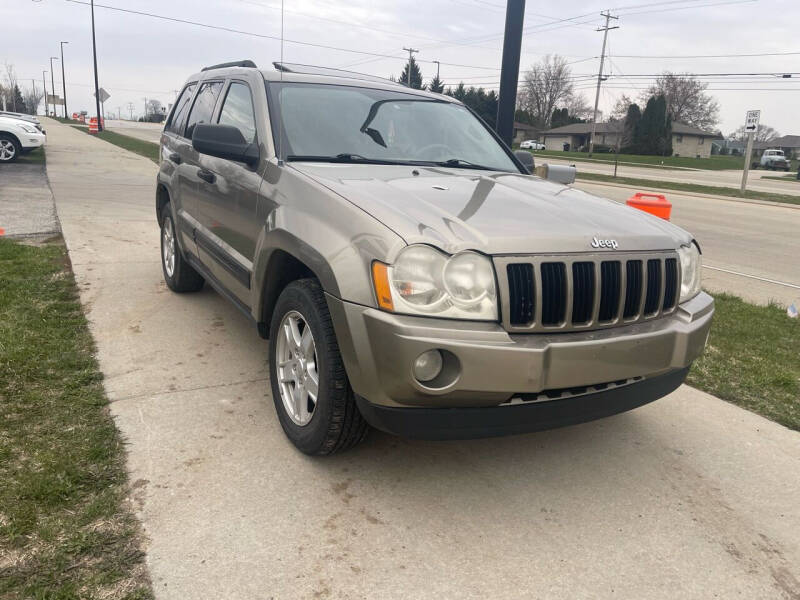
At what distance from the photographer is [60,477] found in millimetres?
2715

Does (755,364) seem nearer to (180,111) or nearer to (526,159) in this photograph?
(526,159)

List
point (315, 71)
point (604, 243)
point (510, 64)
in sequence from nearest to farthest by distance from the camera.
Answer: point (604, 243), point (315, 71), point (510, 64)

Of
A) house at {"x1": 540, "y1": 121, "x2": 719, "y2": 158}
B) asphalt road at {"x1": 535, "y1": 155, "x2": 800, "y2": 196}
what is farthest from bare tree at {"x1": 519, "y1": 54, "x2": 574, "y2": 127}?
asphalt road at {"x1": 535, "y1": 155, "x2": 800, "y2": 196}

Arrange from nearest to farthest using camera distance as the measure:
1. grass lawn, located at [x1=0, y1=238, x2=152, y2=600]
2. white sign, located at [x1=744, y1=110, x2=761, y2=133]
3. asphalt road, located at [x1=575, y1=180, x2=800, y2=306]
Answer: grass lawn, located at [x1=0, y1=238, x2=152, y2=600] → asphalt road, located at [x1=575, y1=180, x2=800, y2=306] → white sign, located at [x1=744, y1=110, x2=761, y2=133]

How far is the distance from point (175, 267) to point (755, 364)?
463cm

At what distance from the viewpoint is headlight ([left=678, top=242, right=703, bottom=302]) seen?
3.08 m

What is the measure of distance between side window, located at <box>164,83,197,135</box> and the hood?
2.57 metres

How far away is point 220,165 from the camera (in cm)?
407

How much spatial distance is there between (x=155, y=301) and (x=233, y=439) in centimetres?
268

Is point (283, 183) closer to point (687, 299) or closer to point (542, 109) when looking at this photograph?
point (687, 299)

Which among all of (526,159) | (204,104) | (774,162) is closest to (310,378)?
(526,159)

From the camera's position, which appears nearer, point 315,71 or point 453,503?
point 453,503

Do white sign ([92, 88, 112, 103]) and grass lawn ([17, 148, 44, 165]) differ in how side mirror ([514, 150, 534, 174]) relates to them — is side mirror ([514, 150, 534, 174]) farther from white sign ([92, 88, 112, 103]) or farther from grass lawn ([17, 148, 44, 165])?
white sign ([92, 88, 112, 103])

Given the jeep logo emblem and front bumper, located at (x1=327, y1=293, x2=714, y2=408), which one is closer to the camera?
front bumper, located at (x1=327, y1=293, x2=714, y2=408)
